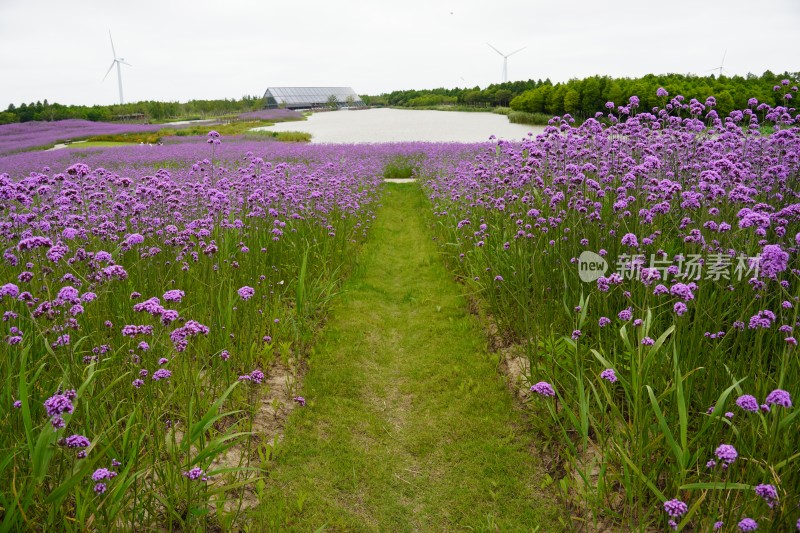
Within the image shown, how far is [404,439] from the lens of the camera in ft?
15.8

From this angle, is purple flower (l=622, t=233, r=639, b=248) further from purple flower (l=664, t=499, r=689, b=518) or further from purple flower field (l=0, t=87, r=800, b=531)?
purple flower (l=664, t=499, r=689, b=518)

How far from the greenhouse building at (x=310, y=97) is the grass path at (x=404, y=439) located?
74.6 m

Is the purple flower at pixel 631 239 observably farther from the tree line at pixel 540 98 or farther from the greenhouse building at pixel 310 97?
the greenhouse building at pixel 310 97

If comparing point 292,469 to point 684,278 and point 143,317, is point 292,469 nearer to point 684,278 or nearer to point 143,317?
point 143,317

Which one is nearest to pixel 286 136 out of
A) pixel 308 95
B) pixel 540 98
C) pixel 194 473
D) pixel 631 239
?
pixel 540 98

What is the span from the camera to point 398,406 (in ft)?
17.7

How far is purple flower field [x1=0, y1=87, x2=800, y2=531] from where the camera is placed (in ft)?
9.73

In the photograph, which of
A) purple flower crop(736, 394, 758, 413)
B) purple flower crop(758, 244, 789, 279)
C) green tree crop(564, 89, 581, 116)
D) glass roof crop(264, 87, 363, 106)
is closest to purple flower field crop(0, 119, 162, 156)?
purple flower crop(758, 244, 789, 279)

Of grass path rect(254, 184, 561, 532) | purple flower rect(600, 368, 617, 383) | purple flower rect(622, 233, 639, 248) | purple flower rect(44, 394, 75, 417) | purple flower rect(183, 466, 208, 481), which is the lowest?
grass path rect(254, 184, 561, 532)

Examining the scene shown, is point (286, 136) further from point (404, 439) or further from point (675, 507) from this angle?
point (675, 507)

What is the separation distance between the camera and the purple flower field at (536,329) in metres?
2.96

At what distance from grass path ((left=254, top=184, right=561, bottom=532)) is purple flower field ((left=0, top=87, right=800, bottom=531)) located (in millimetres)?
347

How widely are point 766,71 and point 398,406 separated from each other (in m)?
23.9

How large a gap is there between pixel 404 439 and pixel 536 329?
5.63ft
